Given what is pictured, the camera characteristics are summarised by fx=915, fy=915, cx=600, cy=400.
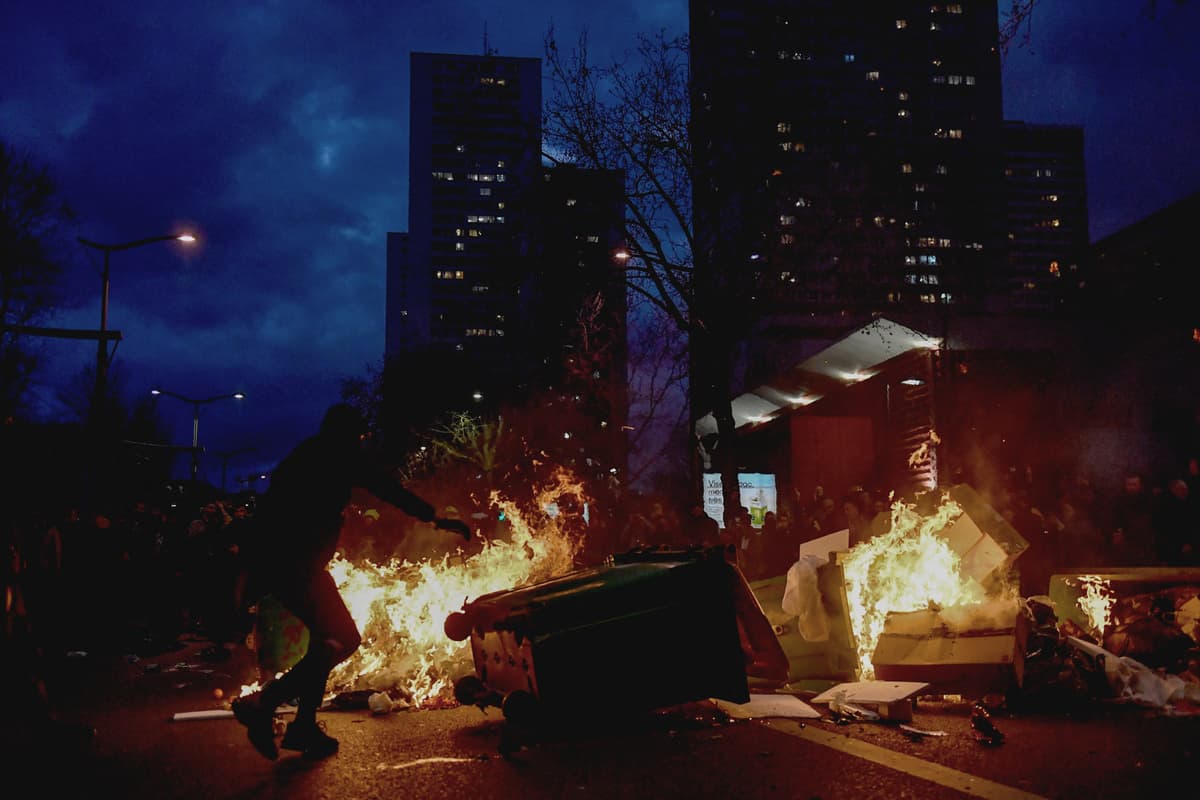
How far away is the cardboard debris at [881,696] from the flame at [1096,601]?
2.18 metres

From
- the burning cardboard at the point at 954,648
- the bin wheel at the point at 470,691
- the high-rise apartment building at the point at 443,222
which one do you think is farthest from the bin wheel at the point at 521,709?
the high-rise apartment building at the point at 443,222

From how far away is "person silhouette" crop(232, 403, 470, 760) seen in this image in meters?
5.24

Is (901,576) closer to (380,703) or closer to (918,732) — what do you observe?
(918,732)

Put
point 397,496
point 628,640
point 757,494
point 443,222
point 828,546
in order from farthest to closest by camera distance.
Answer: point 443,222, point 757,494, point 828,546, point 397,496, point 628,640

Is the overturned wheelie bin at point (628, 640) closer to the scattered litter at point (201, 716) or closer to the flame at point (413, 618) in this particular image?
the flame at point (413, 618)

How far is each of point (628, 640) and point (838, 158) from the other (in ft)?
57.4

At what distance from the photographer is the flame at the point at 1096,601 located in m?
7.81

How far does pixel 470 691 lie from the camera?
245 inches

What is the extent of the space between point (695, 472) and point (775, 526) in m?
7.97

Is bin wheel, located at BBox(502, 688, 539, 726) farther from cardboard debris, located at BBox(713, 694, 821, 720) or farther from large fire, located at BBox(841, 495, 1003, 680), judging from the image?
large fire, located at BBox(841, 495, 1003, 680)

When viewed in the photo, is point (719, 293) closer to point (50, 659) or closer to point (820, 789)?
point (50, 659)

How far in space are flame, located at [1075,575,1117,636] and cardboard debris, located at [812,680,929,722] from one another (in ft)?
7.14

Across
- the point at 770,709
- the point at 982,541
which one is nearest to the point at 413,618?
the point at 770,709

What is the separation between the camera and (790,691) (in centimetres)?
732
